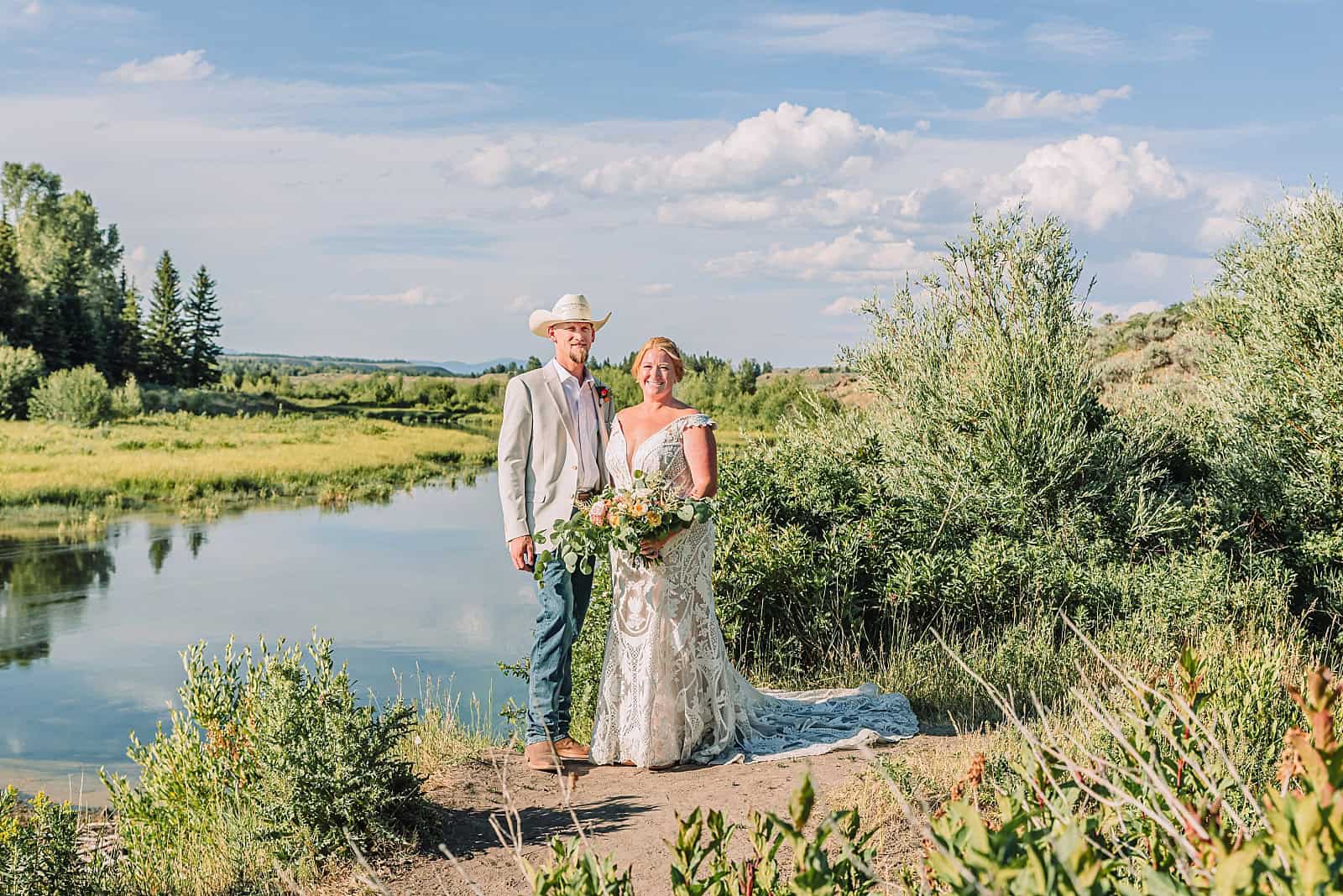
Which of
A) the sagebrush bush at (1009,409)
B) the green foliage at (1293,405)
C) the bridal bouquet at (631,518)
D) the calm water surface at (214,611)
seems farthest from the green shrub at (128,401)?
the bridal bouquet at (631,518)

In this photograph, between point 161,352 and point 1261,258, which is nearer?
point 1261,258

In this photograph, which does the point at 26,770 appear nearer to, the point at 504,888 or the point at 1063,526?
the point at 504,888

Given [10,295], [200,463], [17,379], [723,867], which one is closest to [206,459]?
[200,463]

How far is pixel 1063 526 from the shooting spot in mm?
10172

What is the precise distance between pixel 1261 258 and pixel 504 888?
38.0 feet

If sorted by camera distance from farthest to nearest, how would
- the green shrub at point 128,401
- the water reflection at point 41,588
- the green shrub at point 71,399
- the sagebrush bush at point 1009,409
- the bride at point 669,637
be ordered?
the green shrub at point 128,401 < the green shrub at point 71,399 < the water reflection at point 41,588 < the sagebrush bush at point 1009,409 < the bride at point 669,637

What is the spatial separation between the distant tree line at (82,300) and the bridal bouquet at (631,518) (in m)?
53.3

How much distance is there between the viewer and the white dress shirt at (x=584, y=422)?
19.8 ft

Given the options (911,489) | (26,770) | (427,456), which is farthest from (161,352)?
(911,489)

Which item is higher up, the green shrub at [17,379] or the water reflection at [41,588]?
the green shrub at [17,379]

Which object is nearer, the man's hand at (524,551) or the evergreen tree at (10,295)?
the man's hand at (524,551)

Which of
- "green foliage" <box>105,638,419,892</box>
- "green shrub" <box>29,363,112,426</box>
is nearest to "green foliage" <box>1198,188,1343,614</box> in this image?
"green foliage" <box>105,638,419,892</box>

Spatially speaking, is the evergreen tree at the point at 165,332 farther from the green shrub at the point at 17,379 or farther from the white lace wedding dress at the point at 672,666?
the white lace wedding dress at the point at 672,666

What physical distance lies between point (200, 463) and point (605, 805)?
3613cm
